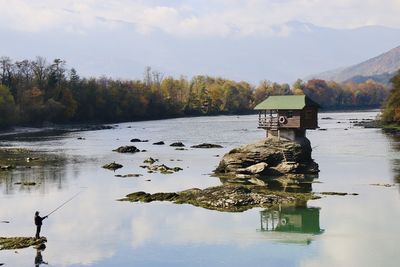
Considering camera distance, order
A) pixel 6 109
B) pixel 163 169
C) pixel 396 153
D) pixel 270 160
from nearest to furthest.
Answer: pixel 270 160
pixel 163 169
pixel 396 153
pixel 6 109

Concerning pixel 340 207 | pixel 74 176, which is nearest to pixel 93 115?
pixel 74 176

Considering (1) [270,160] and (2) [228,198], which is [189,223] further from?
(1) [270,160]

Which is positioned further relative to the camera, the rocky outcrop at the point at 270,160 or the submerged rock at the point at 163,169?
the submerged rock at the point at 163,169

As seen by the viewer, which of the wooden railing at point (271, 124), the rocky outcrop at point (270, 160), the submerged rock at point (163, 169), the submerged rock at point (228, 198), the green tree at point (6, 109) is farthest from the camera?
the green tree at point (6, 109)

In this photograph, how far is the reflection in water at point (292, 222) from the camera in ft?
136

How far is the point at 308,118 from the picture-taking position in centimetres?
6981

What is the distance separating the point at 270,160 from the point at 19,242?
35953 millimetres

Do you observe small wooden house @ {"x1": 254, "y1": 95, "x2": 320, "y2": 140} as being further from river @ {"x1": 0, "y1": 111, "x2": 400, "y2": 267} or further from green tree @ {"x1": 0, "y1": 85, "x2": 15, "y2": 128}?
green tree @ {"x1": 0, "y1": 85, "x2": 15, "y2": 128}

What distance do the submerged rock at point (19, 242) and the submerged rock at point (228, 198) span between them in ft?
49.0

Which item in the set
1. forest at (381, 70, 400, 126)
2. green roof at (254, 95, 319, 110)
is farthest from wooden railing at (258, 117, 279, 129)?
forest at (381, 70, 400, 126)

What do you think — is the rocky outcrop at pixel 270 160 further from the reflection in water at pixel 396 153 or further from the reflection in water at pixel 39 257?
the reflection in water at pixel 39 257

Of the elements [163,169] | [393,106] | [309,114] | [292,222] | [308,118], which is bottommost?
[292,222]

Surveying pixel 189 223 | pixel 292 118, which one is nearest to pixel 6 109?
pixel 292 118

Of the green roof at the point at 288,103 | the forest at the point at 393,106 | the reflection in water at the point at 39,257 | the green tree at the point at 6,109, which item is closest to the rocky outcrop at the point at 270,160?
the green roof at the point at 288,103
